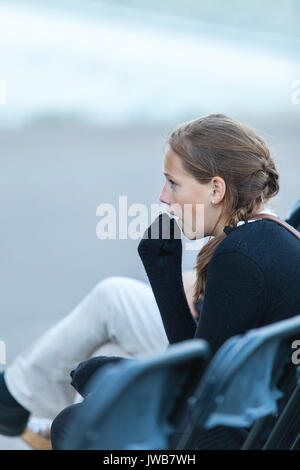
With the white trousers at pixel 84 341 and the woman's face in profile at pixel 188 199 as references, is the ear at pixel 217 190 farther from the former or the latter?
the white trousers at pixel 84 341

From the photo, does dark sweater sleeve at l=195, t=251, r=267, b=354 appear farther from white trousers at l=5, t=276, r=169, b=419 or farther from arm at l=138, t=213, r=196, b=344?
white trousers at l=5, t=276, r=169, b=419

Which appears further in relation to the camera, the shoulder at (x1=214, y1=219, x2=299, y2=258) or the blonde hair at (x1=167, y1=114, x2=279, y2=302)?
the blonde hair at (x1=167, y1=114, x2=279, y2=302)

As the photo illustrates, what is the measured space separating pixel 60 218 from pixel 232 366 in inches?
129

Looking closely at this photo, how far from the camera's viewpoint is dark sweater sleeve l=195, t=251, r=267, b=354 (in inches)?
57.7

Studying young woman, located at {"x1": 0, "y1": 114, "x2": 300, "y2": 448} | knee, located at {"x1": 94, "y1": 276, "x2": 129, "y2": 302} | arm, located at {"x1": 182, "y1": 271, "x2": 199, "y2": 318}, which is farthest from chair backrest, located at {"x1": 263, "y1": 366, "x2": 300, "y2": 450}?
knee, located at {"x1": 94, "y1": 276, "x2": 129, "y2": 302}

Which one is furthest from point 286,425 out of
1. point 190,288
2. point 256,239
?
point 190,288

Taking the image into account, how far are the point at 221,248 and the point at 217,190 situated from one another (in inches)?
8.4

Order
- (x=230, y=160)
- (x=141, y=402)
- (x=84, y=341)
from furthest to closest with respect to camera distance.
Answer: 1. (x=84, y=341)
2. (x=230, y=160)
3. (x=141, y=402)

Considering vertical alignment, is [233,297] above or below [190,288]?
above

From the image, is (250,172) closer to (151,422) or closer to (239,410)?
(239,410)

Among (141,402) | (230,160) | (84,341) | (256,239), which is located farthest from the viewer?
(84,341)

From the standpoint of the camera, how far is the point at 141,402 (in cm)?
106

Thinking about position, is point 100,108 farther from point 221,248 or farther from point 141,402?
point 141,402

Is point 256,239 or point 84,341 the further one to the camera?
point 84,341
